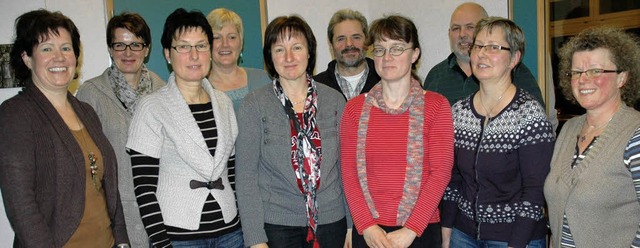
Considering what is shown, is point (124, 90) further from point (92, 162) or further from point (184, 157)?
point (184, 157)

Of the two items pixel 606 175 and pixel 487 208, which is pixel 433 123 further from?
pixel 606 175

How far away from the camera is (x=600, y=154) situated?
6.34 ft

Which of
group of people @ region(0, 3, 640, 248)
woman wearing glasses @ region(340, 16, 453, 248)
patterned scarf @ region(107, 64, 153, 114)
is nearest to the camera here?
Answer: group of people @ region(0, 3, 640, 248)

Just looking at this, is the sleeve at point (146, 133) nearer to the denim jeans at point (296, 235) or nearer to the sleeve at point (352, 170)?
the denim jeans at point (296, 235)

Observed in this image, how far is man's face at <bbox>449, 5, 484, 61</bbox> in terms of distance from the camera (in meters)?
3.31

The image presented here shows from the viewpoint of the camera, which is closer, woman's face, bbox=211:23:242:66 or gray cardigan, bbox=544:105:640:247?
gray cardigan, bbox=544:105:640:247

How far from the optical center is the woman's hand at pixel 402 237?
212 centimetres

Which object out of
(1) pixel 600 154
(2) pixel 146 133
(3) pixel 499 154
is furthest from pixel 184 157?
(1) pixel 600 154

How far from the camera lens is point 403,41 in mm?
2223

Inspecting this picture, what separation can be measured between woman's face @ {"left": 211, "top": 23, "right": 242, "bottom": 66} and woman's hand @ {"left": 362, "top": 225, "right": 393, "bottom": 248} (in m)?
1.47

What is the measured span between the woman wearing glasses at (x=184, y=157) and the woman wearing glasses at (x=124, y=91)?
0.43 m

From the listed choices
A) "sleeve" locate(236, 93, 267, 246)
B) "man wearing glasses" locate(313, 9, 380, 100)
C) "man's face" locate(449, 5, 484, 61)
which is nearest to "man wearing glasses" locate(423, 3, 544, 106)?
"man's face" locate(449, 5, 484, 61)

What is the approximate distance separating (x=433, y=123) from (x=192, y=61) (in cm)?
107

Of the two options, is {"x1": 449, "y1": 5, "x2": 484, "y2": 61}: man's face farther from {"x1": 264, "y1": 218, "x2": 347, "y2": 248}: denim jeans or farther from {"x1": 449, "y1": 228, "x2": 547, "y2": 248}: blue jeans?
{"x1": 264, "y1": 218, "x2": 347, "y2": 248}: denim jeans
